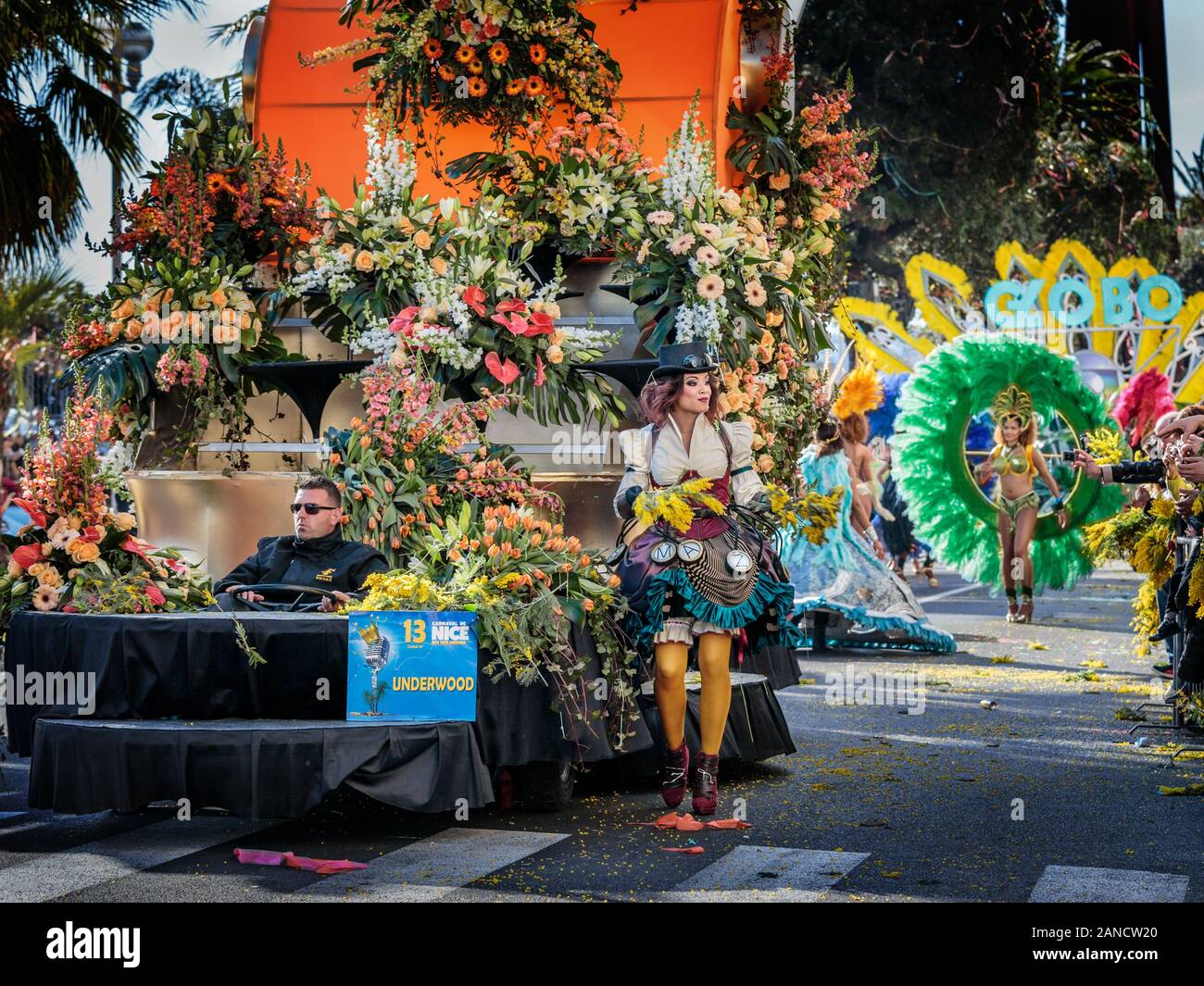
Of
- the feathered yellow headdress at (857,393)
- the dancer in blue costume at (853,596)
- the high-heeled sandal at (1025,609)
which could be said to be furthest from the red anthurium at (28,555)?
the high-heeled sandal at (1025,609)

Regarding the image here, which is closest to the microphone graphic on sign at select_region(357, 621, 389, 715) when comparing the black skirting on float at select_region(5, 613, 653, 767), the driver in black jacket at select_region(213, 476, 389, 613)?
the black skirting on float at select_region(5, 613, 653, 767)

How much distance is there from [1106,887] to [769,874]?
1.16 meters

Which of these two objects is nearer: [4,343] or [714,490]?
[714,490]

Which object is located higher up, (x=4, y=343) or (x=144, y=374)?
(x=4, y=343)

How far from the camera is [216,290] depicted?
938cm

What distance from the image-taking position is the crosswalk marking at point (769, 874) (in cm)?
590

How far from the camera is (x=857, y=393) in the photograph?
16.2 meters

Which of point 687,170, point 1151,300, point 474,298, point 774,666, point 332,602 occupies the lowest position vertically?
point 774,666

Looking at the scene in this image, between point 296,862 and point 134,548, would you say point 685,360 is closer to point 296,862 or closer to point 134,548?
point 134,548

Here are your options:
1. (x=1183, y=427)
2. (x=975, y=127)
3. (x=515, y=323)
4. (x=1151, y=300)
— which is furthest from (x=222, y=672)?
(x=975, y=127)

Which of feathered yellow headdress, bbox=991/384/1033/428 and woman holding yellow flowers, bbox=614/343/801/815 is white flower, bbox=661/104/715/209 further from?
feathered yellow headdress, bbox=991/384/1033/428

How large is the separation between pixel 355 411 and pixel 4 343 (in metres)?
17.9
